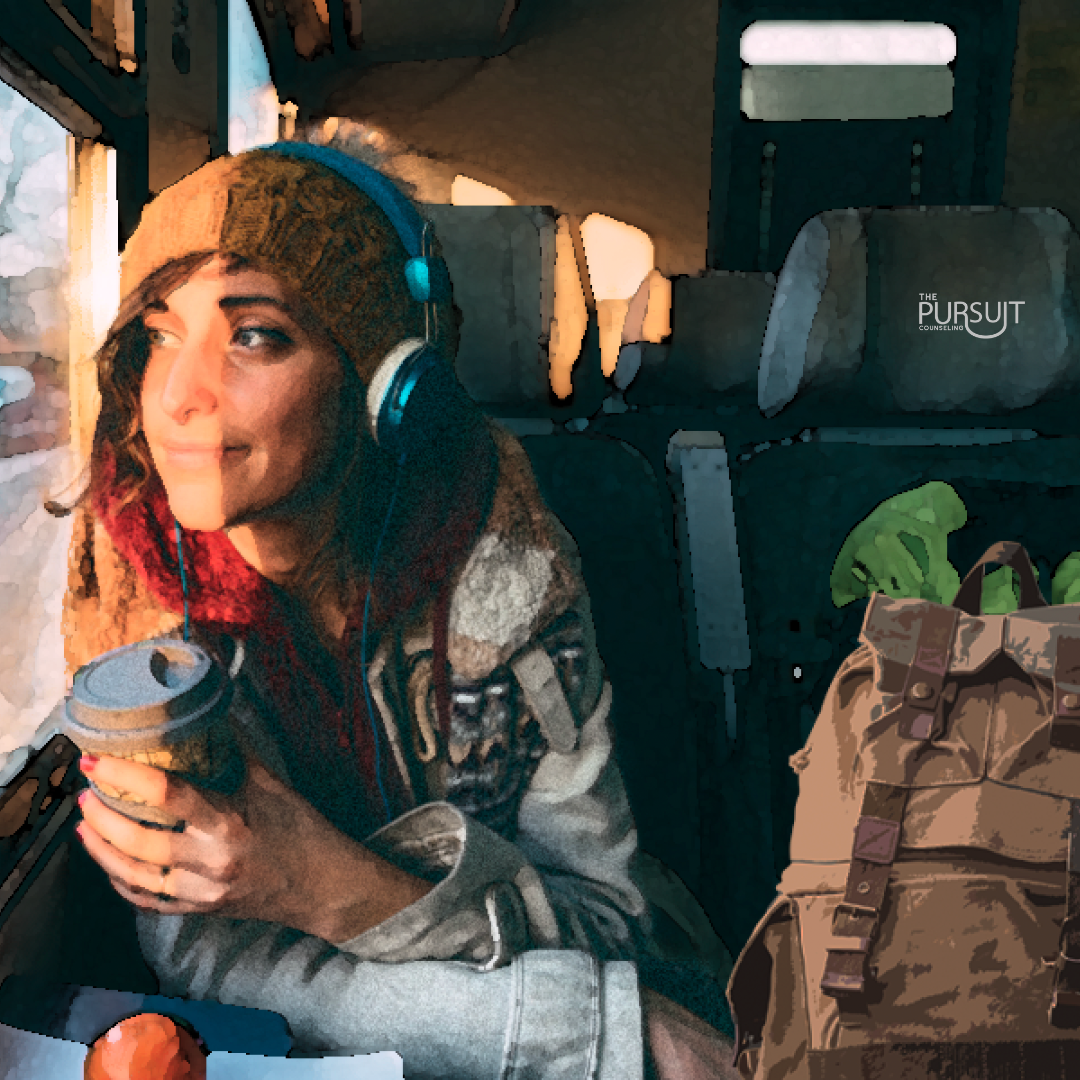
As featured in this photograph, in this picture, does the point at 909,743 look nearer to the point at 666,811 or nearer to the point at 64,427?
the point at 666,811

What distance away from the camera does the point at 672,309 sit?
1789 millimetres

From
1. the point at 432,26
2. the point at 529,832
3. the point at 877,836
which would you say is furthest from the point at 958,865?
the point at 432,26

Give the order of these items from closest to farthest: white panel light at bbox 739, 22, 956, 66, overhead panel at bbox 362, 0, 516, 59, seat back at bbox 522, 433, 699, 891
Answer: seat back at bbox 522, 433, 699, 891 < overhead panel at bbox 362, 0, 516, 59 < white panel light at bbox 739, 22, 956, 66

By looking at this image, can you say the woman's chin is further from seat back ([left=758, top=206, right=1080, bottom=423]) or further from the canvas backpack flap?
seat back ([left=758, top=206, right=1080, bottom=423])

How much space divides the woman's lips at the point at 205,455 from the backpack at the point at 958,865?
598mm

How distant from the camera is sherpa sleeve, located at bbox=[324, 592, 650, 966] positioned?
3.48 feet

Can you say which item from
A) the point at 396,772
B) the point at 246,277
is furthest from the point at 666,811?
the point at 246,277

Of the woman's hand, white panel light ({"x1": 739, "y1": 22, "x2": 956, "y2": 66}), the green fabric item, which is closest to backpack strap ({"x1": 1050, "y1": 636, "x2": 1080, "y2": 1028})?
the green fabric item

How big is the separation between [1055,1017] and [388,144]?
3.51ft

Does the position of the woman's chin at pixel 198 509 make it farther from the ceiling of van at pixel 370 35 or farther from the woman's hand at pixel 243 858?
the ceiling of van at pixel 370 35

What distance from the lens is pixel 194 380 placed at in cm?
99

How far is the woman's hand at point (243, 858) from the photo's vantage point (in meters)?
0.96

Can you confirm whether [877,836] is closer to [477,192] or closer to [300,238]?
[300,238]

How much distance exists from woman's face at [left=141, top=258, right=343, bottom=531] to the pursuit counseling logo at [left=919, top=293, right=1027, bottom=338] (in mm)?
867
